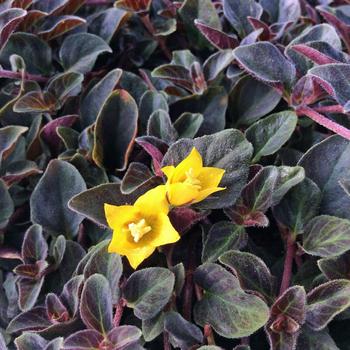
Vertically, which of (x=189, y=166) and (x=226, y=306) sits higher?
(x=189, y=166)

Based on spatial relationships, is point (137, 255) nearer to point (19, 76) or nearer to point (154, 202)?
point (154, 202)

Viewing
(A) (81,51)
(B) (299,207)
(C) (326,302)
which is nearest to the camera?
(C) (326,302)

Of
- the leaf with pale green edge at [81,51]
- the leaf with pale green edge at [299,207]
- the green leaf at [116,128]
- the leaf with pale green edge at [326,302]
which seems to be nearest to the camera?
the leaf with pale green edge at [326,302]

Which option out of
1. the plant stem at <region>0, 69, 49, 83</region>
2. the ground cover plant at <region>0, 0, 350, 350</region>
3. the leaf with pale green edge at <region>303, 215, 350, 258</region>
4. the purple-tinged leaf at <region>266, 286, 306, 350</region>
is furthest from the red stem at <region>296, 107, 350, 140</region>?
the plant stem at <region>0, 69, 49, 83</region>

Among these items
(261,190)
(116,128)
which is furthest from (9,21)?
(261,190)

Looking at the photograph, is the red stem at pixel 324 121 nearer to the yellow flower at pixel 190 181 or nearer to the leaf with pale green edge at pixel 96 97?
the yellow flower at pixel 190 181

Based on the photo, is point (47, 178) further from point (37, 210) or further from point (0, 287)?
point (0, 287)

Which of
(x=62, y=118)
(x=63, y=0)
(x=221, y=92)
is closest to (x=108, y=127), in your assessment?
(x=62, y=118)

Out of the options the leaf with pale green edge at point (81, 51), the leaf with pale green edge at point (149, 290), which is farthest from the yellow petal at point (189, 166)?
the leaf with pale green edge at point (81, 51)

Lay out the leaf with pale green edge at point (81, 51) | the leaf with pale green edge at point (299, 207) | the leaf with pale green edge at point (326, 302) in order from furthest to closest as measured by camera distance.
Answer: the leaf with pale green edge at point (81, 51) < the leaf with pale green edge at point (299, 207) < the leaf with pale green edge at point (326, 302)
